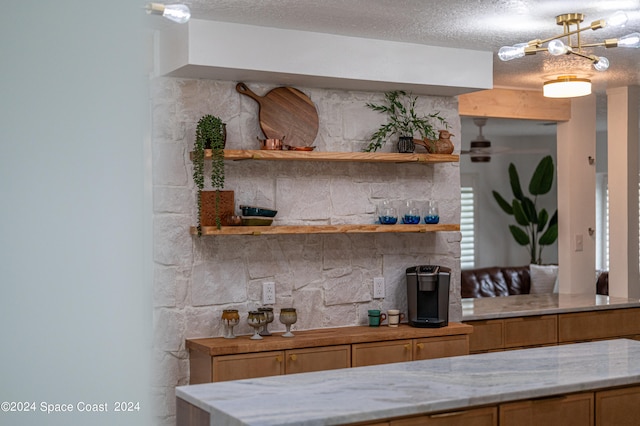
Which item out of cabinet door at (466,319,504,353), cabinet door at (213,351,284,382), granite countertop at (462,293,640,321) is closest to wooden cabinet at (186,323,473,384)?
cabinet door at (213,351,284,382)

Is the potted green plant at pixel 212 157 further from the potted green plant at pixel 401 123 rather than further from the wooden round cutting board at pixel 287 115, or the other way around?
the potted green plant at pixel 401 123

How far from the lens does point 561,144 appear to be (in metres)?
6.23

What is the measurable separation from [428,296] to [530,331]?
40.0 inches

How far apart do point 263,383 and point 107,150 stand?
2060mm

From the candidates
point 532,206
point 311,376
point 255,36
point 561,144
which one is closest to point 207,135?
point 255,36

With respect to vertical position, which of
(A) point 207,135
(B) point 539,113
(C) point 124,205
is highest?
(B) point 539,113

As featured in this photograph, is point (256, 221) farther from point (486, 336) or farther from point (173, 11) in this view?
point (486, 336)

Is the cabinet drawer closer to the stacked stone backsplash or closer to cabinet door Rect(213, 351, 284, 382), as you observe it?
the stacked stone backsplash

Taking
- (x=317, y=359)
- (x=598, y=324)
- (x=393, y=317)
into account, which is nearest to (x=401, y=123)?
(x=393, y=317)

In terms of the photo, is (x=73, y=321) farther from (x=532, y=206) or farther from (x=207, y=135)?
(x=532, y=206)

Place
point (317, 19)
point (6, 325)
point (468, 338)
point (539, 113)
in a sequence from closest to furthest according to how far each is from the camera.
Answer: point (6, 325)
point (317, 19)
point (468, 338)
point (539, 113)

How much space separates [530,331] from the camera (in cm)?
503

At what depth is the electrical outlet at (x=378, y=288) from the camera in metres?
4.46

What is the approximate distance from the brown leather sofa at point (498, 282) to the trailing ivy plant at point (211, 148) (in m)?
4.55
